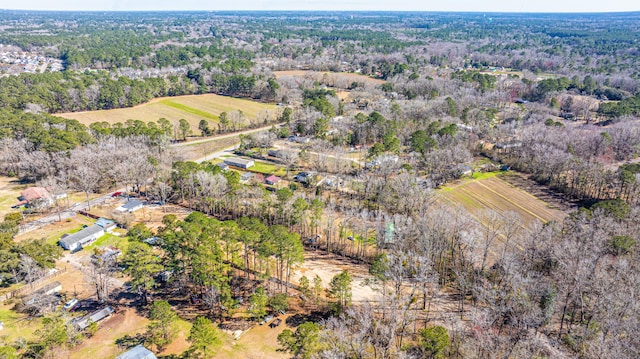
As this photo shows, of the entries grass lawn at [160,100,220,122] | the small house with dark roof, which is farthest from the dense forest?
grass lawn at [160,100,220,122]

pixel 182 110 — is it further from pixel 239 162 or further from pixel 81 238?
pixel 81 238

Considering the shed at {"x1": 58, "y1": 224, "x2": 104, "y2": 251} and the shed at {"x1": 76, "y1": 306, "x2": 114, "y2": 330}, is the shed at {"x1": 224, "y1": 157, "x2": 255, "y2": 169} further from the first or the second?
the shed at {"x1": 76, "y1": 306, "x2": 114, "y2": 330}

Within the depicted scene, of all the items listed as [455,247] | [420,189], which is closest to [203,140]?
[420,189]

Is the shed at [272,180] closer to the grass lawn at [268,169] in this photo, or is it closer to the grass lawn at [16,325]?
the grass lawn at [268,169]

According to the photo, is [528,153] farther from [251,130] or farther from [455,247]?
[251,130]

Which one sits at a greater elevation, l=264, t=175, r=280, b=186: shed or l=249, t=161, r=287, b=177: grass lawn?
l=264, t=175, r=280, b=186: shed

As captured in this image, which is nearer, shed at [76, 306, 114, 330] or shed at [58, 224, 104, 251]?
shed at [76, 306, 114, 330]

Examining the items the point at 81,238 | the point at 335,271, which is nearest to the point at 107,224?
the point at 81,238
